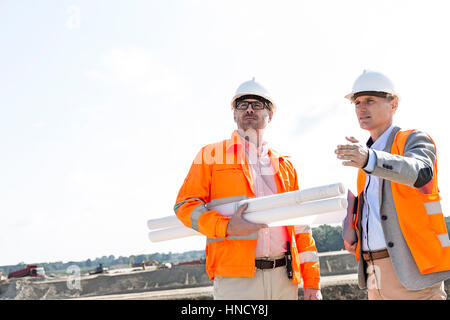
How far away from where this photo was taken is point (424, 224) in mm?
4293

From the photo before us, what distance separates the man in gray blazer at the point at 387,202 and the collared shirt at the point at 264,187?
0.80 m

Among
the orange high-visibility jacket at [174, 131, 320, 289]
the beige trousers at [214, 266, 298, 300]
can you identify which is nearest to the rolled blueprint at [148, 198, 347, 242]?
the orange high-visibility jacket at [174, 131, 320, 289]

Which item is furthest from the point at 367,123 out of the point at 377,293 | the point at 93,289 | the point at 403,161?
the point at 93,289

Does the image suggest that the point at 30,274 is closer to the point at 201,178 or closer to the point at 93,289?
the point at 93,289

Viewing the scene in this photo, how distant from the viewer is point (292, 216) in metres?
4.53

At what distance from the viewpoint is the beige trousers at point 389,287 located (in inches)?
169

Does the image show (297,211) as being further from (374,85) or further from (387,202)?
(374,85)

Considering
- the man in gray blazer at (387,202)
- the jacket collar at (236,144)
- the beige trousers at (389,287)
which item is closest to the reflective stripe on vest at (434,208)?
the man in gray blazer at (387,202)

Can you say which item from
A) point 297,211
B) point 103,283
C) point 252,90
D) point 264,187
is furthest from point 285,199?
point 103,283

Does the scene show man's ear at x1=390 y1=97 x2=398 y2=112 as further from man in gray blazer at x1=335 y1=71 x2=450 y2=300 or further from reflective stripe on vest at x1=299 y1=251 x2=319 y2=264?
reflective stripe on vest at x1=299 y1=251 x2=319 y2=264

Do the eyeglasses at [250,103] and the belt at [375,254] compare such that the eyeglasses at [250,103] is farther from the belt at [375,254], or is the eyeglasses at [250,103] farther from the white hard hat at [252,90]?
the belt at [375,254]

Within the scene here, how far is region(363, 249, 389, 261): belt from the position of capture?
4527 mm

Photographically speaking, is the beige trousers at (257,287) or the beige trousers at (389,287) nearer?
the beige trousers at (389,287)

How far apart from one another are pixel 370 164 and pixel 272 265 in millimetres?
1490
